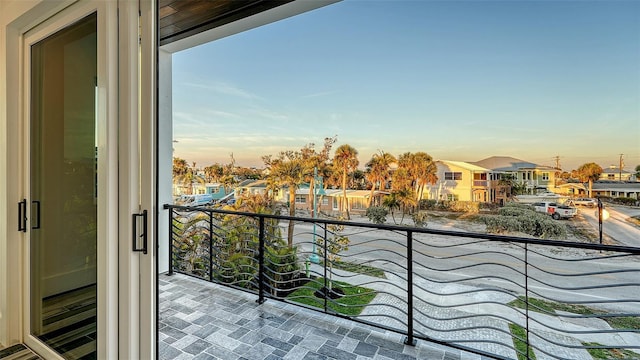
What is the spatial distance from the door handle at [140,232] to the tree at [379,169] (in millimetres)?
2439

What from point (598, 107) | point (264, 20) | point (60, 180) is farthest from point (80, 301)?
point (598, 107)

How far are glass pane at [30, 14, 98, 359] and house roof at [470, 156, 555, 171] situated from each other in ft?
9.39

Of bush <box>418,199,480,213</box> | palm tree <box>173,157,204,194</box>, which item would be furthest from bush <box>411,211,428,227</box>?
palm tree <box>173,157,204,194</box>

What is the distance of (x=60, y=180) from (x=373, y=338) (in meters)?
2.17

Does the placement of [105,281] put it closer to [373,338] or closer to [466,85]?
[373,338]

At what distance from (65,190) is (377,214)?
256 cm

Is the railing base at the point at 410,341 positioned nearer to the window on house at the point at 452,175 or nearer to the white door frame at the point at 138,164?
the window on house at the point at 452,175

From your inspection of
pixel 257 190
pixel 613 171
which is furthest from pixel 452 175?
pixel 257 190

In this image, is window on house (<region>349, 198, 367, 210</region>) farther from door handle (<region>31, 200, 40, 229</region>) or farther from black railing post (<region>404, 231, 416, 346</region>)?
door handle (<region>31, 200, 40, 229</region>)

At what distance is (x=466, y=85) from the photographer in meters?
2.71

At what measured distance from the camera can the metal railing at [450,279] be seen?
198 centimetres

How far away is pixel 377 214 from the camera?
10.3 ft

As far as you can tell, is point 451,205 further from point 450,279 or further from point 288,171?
point 288,171

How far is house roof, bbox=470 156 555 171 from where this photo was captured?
2.43 m
